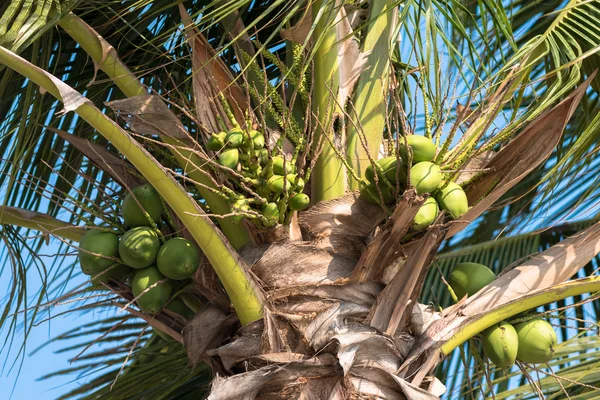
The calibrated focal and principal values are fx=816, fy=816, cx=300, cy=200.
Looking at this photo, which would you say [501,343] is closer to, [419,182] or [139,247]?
[419,182]

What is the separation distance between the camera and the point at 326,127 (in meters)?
2.07

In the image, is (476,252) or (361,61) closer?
(361,61)

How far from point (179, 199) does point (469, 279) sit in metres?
0.77

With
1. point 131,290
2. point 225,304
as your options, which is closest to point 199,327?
point 225,304

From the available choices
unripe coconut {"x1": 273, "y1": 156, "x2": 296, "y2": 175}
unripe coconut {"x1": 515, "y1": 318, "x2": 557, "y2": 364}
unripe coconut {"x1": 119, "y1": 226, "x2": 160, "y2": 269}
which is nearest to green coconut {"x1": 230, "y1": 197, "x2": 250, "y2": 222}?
unripe coconut {"x1": 273, "y1": 156, "x2": 296, "y2": 175}

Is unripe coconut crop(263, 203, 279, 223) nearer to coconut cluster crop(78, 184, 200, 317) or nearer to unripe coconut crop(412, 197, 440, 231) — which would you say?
coconut cluster crop(78, 184, 200, 317)

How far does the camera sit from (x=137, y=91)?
2135 mm

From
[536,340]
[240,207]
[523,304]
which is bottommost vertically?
[536,340]

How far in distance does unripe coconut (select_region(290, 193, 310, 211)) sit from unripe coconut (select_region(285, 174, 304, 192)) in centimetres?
2

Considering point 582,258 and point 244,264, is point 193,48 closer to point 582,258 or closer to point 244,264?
point 244,264

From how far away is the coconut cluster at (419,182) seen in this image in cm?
186

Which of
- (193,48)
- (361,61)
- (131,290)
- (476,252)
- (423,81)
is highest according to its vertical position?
(193,48)

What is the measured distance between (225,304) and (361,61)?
0.74m

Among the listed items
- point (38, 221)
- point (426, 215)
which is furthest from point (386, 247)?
point (38, 221)
